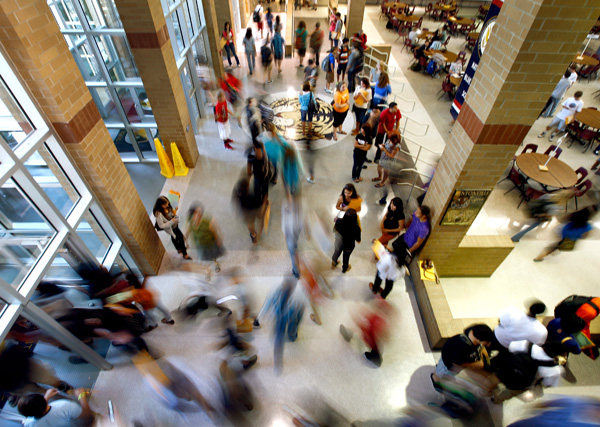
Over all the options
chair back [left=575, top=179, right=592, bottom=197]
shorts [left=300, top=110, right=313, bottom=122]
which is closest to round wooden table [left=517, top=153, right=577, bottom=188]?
chair back [left=575, top=179, right=592, bottom=197]

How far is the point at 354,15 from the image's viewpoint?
528 inches

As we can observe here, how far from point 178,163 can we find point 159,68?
2162 millimetres

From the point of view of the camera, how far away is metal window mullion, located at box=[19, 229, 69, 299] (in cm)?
338

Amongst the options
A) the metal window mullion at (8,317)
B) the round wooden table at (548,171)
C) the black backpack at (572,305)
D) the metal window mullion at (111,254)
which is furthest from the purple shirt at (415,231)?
the metal window mullion at (8,317)

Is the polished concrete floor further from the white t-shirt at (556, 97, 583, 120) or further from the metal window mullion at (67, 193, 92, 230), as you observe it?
the metal window mullion at (67, 193, 92, 230)

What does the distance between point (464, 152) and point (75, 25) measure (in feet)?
28.3

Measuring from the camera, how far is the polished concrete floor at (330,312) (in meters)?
4.22

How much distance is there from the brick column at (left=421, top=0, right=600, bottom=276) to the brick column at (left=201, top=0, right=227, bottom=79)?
29.7ft

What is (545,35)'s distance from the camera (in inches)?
Result: 123

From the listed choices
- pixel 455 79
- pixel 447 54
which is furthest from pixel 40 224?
pixel 447 54

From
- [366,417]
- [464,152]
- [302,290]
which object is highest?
[464,152]

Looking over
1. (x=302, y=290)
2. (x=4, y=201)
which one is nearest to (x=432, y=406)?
(x=302, y=290)

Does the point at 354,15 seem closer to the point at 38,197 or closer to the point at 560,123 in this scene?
the point at 560,123

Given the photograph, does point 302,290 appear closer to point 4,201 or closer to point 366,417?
Result: point 366,417
